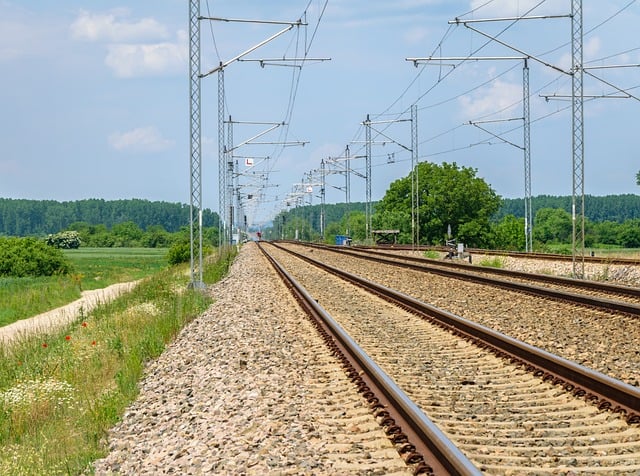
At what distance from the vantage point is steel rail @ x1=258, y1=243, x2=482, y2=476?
18.2 ft

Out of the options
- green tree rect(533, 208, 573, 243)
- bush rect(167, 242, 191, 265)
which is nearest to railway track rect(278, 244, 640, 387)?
bush rect(167, 242, 191, 265)

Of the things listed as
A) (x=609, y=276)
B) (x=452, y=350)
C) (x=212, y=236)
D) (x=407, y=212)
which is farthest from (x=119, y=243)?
(x=452, y=350)

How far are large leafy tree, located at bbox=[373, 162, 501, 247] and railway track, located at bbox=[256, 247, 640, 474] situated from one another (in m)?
81.5

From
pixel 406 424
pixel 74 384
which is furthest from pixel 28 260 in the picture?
pixel 406 424

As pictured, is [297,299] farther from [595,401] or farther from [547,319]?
[595,401]

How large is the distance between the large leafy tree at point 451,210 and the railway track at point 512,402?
267 feet

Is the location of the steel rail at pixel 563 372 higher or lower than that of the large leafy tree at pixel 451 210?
lower

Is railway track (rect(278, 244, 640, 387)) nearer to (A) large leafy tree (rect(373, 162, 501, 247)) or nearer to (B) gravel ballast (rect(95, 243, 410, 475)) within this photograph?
(B) gravel ballast (rect(95, 243, 410, 475))

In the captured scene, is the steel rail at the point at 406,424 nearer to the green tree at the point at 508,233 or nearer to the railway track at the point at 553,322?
the railway track at the point at 553,322

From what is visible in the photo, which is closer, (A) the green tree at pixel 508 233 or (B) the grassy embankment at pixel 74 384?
(B) the grassy embankment at pixel 74 384

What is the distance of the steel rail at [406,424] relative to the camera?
5.55 meters

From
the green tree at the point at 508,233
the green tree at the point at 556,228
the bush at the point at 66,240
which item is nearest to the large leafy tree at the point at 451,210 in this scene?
the green tree at the point at 508,233

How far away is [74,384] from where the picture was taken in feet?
42.4

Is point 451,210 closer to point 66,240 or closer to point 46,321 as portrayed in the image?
point 46,321
